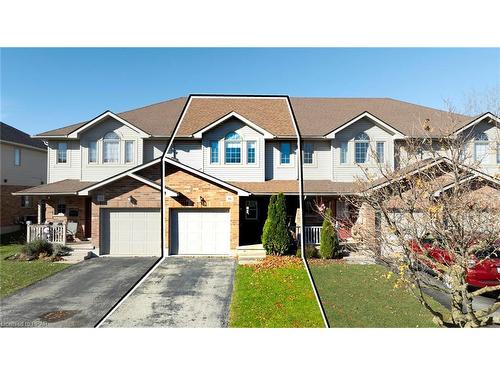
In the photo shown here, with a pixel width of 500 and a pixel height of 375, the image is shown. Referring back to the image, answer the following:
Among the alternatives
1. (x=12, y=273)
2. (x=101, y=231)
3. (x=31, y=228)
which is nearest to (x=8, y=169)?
(x=31, y=228)

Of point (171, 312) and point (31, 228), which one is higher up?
point (31, 228)

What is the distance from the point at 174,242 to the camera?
7.79m

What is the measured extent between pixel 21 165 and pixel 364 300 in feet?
48.8

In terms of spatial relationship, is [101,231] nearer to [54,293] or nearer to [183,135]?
[54,293]

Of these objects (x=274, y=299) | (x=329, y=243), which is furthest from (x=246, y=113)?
(x=274, y=299)

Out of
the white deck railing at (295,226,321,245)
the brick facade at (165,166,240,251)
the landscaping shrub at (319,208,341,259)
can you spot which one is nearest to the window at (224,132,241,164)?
the brick facade at (165,166,240,251)

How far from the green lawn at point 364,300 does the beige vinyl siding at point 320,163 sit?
304cm

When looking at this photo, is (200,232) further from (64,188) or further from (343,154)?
(343,154)

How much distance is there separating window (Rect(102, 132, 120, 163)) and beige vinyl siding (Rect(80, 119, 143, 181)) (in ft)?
0.24

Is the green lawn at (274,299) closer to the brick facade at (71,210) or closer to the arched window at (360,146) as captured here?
the arched window at (360,146)

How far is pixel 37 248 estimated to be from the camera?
295 inches

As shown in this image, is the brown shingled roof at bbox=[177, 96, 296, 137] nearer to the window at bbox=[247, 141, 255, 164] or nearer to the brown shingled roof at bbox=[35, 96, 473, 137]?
the brown shingled roof at bbox=[35, 96, 473, 137]

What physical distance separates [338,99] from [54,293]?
11649 mm

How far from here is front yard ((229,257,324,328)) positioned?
547 centimetres
